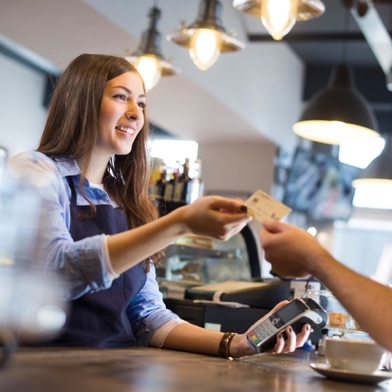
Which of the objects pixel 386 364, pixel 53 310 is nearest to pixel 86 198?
pixel 53 310

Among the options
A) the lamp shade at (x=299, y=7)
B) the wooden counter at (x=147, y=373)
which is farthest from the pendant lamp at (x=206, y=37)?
the wooden counter at (x=147, y=373)

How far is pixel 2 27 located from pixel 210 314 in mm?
3123

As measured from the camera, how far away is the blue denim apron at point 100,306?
6.56 ft

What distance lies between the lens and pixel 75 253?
1753 millimetres

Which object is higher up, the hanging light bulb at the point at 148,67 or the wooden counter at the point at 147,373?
the hanging light bulb at the point at 148,67

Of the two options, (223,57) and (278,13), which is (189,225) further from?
(223,57)

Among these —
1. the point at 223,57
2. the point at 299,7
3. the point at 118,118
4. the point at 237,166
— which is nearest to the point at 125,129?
the point at 118,118

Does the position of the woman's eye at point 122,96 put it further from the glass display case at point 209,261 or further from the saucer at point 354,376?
the glass display case at point 209,261

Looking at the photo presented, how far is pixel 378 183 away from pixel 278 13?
4877 mm

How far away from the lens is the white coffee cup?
1807 millimetres

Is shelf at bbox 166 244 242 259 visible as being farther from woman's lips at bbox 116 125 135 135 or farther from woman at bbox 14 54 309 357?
woman's lips at bbox 116 125 135 135

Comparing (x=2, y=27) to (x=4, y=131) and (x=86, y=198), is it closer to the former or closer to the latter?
(x=4, y=131)

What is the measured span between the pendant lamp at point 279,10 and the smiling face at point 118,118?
139 cm

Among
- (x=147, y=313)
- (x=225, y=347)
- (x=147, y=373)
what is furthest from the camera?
(x=147, y=313)
